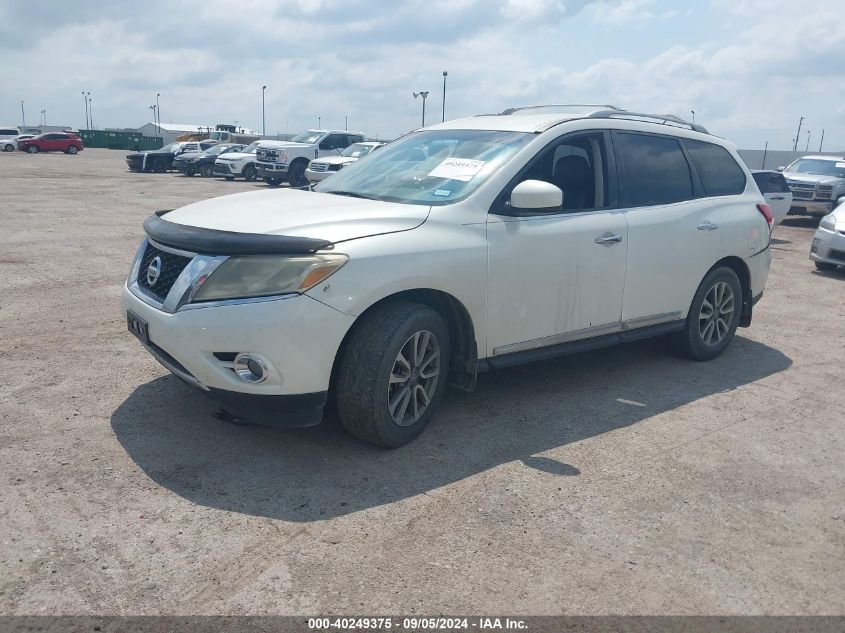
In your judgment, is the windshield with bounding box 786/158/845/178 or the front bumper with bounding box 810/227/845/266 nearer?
the front bumper with bounding box 810/227/845/266

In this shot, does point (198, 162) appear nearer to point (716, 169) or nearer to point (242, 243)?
point (716, 169)

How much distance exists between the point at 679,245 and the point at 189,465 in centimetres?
380

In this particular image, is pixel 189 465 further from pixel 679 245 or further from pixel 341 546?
pixel 679 245

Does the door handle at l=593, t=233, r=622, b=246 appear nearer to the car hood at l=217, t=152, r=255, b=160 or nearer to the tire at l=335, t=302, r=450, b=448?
the tire at l=335, t=302, r=450, b=448

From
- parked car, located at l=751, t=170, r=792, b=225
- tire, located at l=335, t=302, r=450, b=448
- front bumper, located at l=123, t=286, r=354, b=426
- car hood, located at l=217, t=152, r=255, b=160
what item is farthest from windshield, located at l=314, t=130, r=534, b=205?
car hood, located at l=217, t=152, r=255, b=160

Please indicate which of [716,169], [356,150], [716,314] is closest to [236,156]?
[356,150]

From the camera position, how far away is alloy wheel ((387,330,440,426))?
411cm

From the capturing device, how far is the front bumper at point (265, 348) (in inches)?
143

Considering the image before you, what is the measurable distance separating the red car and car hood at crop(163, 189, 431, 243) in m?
55.4

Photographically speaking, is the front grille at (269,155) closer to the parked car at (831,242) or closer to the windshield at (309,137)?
the windshield at (309,137)

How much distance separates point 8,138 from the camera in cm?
5569

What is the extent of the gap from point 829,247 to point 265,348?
32.9ft

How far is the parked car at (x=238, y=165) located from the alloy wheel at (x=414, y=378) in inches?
1003

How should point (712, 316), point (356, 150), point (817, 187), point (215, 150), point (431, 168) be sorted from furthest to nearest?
point (215, 150) → point (356, 150) → point (817, 187) → point (712, 316) → point (431, 168)
